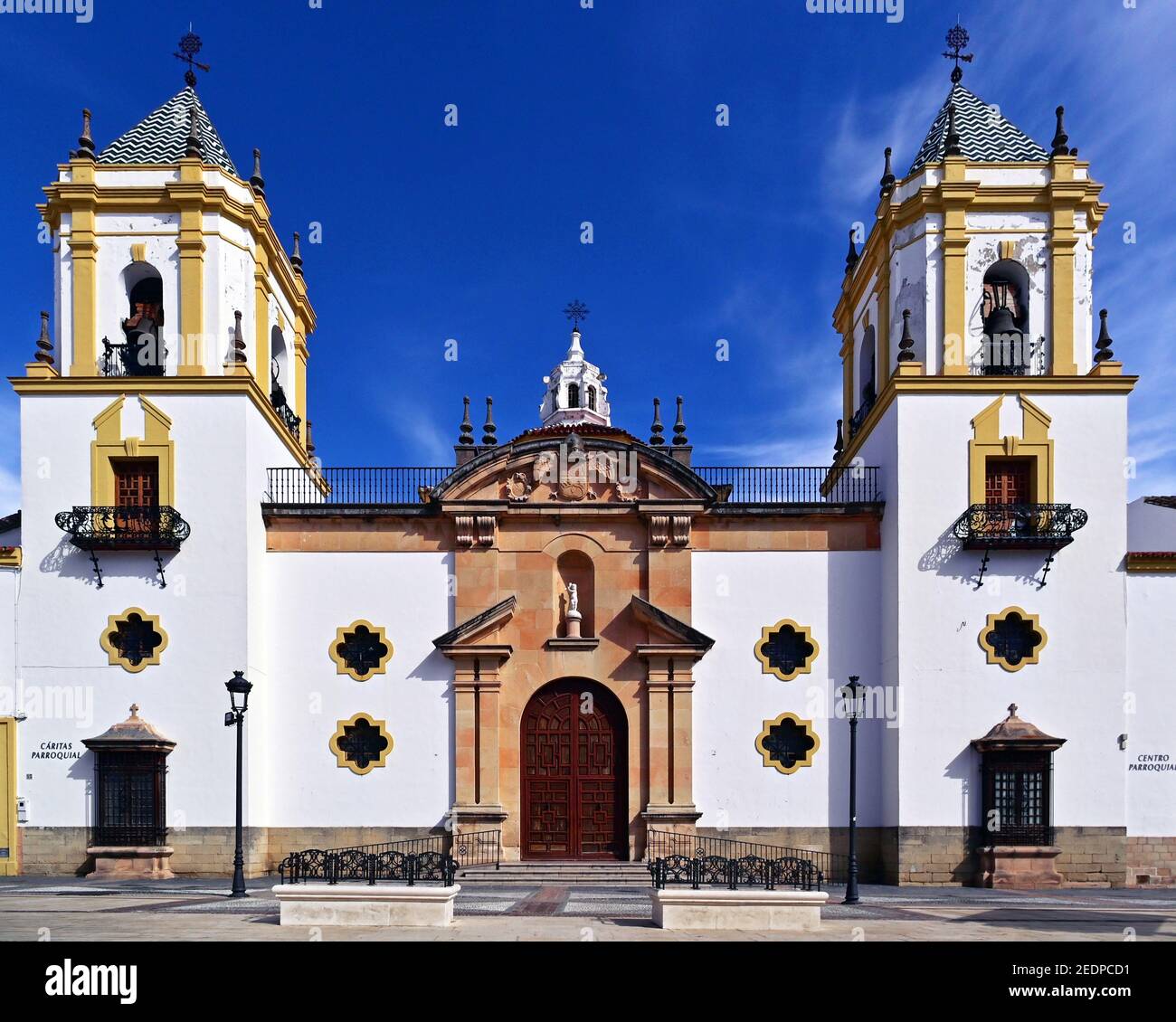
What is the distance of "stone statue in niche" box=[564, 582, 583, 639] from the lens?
2409 centimetres

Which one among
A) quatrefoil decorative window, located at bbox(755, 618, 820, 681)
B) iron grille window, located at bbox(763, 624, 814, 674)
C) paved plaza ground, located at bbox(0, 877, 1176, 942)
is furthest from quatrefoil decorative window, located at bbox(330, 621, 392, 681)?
iron grille window, located at bbox(763, 624, 814, 674)

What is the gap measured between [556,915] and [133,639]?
12129 millimetres

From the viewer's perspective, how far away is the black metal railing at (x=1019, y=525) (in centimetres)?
2241

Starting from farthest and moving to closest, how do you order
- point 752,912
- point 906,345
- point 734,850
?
point 906,345 → point 734,850 → point 752,912

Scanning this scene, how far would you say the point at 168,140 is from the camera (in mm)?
24562

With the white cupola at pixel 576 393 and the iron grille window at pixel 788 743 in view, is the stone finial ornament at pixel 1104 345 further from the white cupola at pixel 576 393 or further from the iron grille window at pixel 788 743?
the white cupola at pixel 576 393

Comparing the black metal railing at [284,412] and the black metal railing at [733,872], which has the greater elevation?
the black metal railing at [284,412]

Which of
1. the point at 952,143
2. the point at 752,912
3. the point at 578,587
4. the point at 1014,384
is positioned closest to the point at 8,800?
the point at 578,587

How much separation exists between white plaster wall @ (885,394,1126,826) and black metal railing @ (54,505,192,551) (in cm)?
Answer: 1529

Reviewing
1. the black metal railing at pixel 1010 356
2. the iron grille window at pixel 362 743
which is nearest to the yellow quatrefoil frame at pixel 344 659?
the iron grille window at pixel 362 743

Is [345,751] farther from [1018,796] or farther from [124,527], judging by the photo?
[1018,796]

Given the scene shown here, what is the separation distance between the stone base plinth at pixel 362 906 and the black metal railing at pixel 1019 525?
1396cm

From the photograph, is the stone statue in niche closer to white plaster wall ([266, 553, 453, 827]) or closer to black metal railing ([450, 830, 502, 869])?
white plaster wall ([266, 553, 453, 827])

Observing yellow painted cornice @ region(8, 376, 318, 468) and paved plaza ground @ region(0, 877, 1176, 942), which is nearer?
paved plaza ground @ region(0, 877, 1176, 942)
